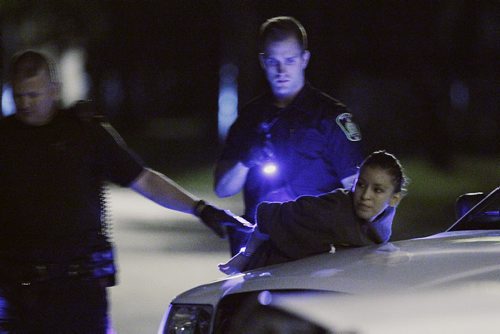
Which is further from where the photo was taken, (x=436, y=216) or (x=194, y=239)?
(x=436, y=216)

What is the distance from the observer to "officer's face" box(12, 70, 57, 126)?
4.47 m

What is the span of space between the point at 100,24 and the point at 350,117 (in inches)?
1350

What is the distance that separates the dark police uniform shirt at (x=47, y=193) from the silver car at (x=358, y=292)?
464 mm

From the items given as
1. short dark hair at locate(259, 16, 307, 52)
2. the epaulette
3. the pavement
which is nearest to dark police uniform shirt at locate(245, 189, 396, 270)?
the epaulette

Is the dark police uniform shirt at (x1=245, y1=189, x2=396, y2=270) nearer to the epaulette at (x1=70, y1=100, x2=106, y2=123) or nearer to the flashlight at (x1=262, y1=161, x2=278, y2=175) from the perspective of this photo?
the flashlight at (x1=262, y1=161, x2=278, y2=175)

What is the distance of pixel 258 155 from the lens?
220 inches

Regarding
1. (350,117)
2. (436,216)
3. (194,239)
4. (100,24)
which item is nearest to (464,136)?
(100,24)

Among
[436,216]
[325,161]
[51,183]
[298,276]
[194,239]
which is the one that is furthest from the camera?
[436,216]

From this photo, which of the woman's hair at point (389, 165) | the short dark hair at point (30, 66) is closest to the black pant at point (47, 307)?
the short dark hair at point (30, 66)

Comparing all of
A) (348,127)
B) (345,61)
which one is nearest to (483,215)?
(348,127)

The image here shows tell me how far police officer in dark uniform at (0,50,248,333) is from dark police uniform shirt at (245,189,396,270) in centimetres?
70

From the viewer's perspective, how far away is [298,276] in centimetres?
393

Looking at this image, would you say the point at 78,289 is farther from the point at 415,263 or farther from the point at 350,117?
the point at 350,117

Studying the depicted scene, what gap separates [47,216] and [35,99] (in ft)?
1.40
